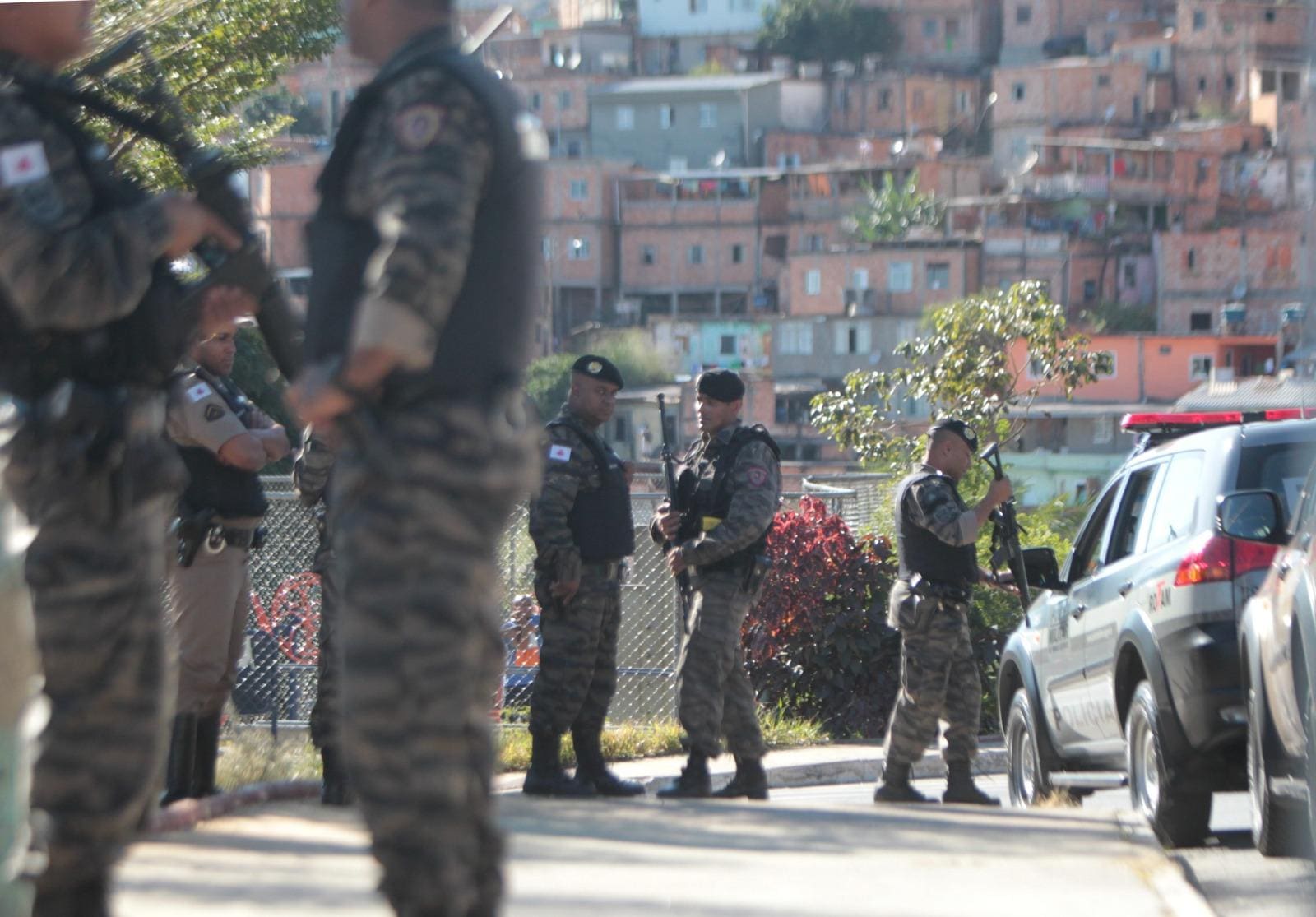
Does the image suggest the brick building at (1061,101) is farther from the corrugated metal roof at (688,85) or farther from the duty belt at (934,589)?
the duty belt at (934,589)

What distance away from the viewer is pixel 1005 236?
8238 cm

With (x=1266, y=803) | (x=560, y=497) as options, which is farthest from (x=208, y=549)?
(x=1266, y=803)

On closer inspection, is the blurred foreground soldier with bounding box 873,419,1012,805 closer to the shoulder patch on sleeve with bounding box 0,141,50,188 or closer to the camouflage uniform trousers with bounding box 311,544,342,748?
the camouflage uniform trousers with bounding box 311,544,342,748

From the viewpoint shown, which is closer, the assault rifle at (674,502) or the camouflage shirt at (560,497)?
the camouflage shirt at (560,497)

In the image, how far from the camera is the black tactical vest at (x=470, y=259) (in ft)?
11.7

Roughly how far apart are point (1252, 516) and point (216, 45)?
6.42 meters

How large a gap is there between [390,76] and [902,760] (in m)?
5.71

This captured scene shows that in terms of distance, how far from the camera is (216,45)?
10484 millimetres

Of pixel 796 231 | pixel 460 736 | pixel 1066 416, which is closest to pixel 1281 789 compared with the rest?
pixel 460 736

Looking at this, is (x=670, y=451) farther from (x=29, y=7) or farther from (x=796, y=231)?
(x=796, y=231)

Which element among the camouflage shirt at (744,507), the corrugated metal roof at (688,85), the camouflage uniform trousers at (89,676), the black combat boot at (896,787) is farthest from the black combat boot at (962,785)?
the corrugated metal roof at (688,85)

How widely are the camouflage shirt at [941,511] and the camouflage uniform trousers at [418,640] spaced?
17.0ft

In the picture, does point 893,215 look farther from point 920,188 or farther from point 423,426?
point 423,426

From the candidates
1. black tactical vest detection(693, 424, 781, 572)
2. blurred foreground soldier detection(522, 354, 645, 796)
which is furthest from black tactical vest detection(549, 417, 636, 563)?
black tactical vest detection(693, 424, 781, 572)
